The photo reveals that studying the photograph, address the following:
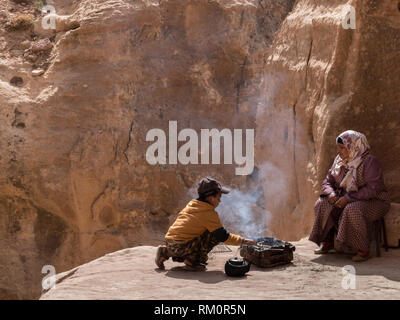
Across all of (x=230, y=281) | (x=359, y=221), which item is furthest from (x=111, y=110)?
(x=230, y=281)

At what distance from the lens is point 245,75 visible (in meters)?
10.2

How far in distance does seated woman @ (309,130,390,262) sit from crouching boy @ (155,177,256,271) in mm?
1167

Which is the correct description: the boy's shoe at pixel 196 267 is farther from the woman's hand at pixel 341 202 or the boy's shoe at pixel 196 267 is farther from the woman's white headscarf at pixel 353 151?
the woman's white headscarf at pixel 353 151

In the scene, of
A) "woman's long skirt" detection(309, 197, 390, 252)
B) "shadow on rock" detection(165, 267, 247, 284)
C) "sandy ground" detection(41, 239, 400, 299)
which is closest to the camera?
"sandy ground" detection(41, 239, 400, 299)

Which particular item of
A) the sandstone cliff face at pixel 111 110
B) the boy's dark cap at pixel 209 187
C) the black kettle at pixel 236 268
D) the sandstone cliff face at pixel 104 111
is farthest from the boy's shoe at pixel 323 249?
the sandstone cliff face at pixel 104 111

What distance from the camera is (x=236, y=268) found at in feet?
12.8

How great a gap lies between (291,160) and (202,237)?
249 cm

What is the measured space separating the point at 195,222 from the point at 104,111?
5.68m

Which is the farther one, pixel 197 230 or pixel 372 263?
pixel 372 263

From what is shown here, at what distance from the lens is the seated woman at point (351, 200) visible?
173 inches

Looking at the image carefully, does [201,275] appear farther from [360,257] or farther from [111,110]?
[111,110]

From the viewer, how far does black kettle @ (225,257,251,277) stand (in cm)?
390

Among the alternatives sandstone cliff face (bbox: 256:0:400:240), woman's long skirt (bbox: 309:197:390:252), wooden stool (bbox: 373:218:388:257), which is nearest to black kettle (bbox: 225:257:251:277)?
woman's long skirt (bbox: 309:197:390:252)

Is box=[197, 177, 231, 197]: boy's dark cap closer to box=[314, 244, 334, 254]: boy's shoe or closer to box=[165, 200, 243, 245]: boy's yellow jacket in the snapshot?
box=[165, 200, 243, 245]: boy's yellow jacket
